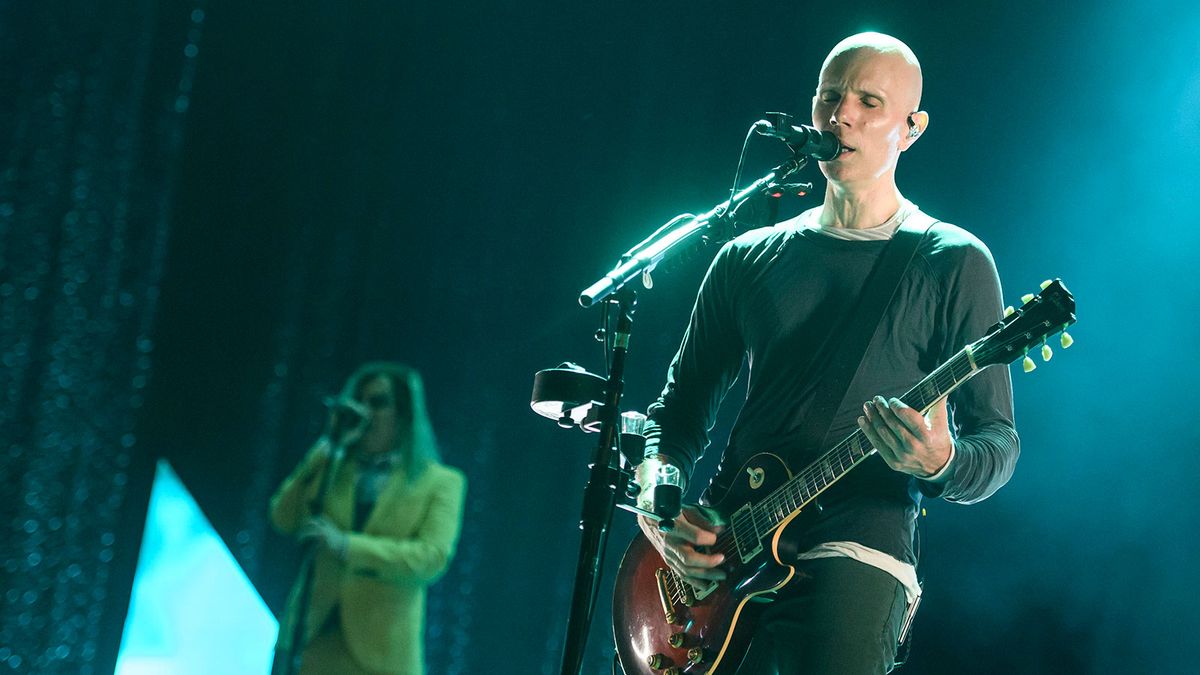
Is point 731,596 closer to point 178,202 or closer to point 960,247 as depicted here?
point 960,247

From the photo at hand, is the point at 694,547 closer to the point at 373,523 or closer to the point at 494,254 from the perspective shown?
the point at 373,523

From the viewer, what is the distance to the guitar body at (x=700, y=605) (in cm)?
219

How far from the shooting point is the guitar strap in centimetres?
226

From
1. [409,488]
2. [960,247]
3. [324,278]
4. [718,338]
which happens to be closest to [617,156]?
[324,278]

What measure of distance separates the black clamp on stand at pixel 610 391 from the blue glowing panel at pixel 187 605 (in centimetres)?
289

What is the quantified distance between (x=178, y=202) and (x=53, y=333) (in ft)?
2.69

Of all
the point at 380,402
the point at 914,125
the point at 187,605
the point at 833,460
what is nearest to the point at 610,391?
the point at 833,460

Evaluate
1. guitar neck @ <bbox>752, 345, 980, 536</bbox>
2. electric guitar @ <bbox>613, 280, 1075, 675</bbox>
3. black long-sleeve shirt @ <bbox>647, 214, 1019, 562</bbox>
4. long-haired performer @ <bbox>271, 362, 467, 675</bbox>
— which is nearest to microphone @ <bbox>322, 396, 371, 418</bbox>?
long-haired performer @ <bbox>271, 362, 467, 675</bbox>

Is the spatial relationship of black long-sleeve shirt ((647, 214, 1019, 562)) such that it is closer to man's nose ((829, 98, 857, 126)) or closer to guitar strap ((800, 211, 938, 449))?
guitar strap ((800, 211, 938, 449))

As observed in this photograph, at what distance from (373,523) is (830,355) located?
2334 mm

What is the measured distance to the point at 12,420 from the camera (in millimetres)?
3916

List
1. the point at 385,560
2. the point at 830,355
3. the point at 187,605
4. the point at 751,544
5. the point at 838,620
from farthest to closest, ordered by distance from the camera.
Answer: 1. the point at 187,605
2. the point at 385,560
3. the point at 830,355
4. the point at 751,544
5. the point at 838,620

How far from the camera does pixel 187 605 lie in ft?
14.8

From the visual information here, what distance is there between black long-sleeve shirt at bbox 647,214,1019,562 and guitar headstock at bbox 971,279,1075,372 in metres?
0.15
